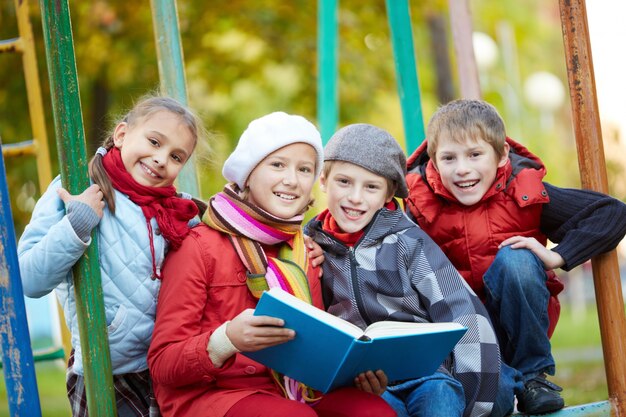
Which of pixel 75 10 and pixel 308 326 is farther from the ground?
pixel 75 10

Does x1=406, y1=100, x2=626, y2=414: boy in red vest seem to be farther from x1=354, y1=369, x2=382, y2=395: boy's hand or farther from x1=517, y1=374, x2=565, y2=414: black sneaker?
x1=354, y1=369, x2=382, y2=395: boy's hand

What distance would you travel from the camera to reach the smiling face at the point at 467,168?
3146 millimetres

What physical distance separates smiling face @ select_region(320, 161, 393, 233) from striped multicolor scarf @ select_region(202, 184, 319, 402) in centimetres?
27

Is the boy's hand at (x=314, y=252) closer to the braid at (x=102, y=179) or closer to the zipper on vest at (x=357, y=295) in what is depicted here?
the zipper on vest at (x=357, y=295)

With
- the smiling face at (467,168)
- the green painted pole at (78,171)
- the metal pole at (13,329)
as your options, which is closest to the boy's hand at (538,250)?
the smiling face at (467,168)

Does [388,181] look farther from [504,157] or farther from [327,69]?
[327,69]

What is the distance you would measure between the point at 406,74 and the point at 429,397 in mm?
1832

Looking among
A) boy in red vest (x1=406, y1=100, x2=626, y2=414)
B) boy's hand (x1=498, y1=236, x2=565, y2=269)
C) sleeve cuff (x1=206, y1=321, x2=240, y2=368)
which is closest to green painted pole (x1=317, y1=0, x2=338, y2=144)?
boy in red vest (x1=406, y1=100, x2=626, y2=414)

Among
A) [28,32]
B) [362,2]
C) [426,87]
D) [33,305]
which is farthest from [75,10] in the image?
[426,87]

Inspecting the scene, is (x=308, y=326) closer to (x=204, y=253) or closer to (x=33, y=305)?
(x=204, y=253)

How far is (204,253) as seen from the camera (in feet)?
8.67

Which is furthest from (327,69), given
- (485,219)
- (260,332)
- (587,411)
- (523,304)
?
(260,332)

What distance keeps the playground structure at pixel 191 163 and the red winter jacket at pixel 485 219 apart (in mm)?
212

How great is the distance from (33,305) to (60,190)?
4802 millimetres
